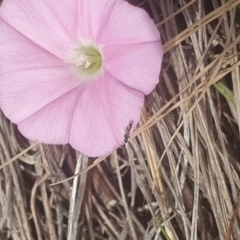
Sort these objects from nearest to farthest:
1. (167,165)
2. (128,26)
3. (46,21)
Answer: (128,26)
(46,21)
(167,165)

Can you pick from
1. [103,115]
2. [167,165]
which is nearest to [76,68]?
[103,115]

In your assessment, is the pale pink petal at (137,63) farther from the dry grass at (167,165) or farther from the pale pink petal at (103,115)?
the dry grass at (167,165)

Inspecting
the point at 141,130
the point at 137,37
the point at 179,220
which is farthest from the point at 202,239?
the point at 137,37

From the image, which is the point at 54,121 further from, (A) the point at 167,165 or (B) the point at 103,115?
(A) the point at 167,165

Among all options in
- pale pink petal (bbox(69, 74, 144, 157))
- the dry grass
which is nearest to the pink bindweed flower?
pale pink petal (bbox(69, 74, 144, 157))

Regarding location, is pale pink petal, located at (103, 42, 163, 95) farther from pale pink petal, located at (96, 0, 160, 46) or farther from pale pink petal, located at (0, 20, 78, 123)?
pale pink petal, located at (0, 20, 78, 123)

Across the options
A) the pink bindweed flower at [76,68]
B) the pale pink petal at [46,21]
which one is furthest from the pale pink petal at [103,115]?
the pale pink petal at [46,21]
